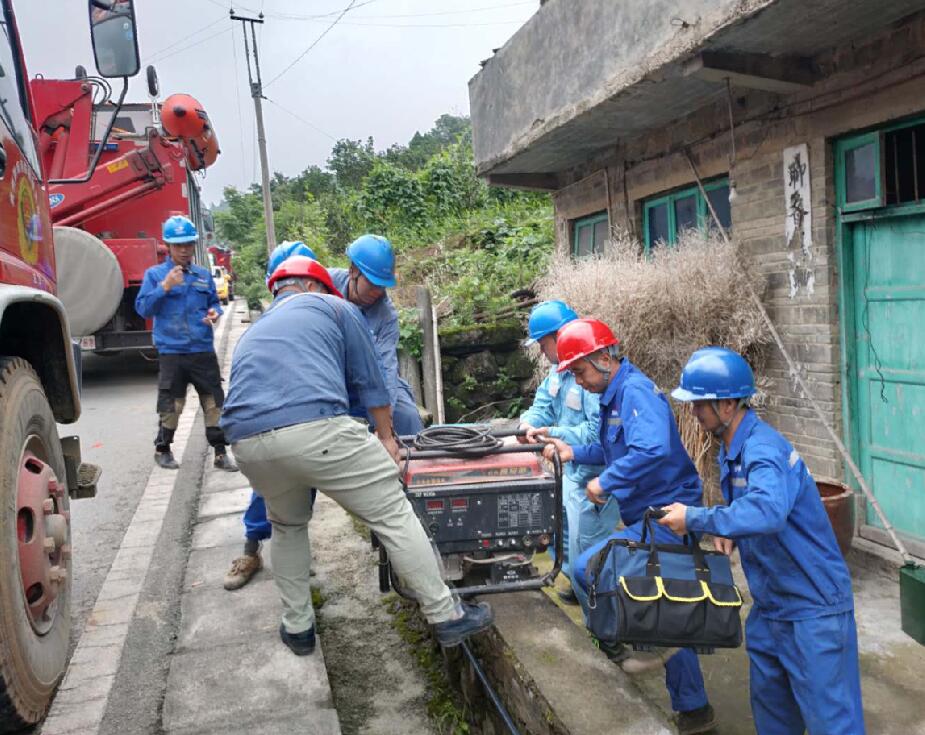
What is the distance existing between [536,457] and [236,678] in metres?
Answer: 1.50

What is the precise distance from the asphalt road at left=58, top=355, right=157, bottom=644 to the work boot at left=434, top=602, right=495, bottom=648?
1761 millimetres

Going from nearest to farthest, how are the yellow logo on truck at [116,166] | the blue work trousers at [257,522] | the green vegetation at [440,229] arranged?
the blue work trousers at [257,522] < the yellow logo on truck at [116,166] < the green vegetation at [440,229]

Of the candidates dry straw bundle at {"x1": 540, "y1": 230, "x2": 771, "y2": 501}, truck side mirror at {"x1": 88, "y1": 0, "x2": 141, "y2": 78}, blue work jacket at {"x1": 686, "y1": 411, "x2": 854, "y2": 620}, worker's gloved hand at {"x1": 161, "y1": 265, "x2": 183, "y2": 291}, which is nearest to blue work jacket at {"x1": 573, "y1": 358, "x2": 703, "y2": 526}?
blue work jacket at {"x1": 686, "y1": 411, "x2": 854, "y2": 620}

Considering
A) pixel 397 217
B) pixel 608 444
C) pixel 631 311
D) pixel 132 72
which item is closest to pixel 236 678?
pixel 608 444

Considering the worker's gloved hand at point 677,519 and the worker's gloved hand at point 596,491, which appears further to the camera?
the worker's gloved hand at point 596,491

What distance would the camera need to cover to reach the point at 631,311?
5441 millimetres

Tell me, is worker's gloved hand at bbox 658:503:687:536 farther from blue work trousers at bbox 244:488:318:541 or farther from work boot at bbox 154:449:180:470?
work boot at bbox 154:449:180:470

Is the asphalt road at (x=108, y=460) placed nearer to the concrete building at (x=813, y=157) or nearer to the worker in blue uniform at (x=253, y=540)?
the worker in blue uniform at (x=253, y=540)

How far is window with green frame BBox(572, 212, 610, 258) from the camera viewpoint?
303 inches

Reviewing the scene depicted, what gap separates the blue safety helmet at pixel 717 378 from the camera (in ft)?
8.83

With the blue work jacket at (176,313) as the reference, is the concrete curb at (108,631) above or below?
below

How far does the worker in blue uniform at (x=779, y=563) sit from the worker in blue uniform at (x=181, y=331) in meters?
3.99

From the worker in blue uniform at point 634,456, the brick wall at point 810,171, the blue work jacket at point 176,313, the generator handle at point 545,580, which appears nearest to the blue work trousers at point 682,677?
the worker in blue uniform at point 634,456

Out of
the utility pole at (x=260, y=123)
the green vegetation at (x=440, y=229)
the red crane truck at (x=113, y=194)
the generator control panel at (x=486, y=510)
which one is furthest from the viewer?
the utility pole at (x=260, y=123)
